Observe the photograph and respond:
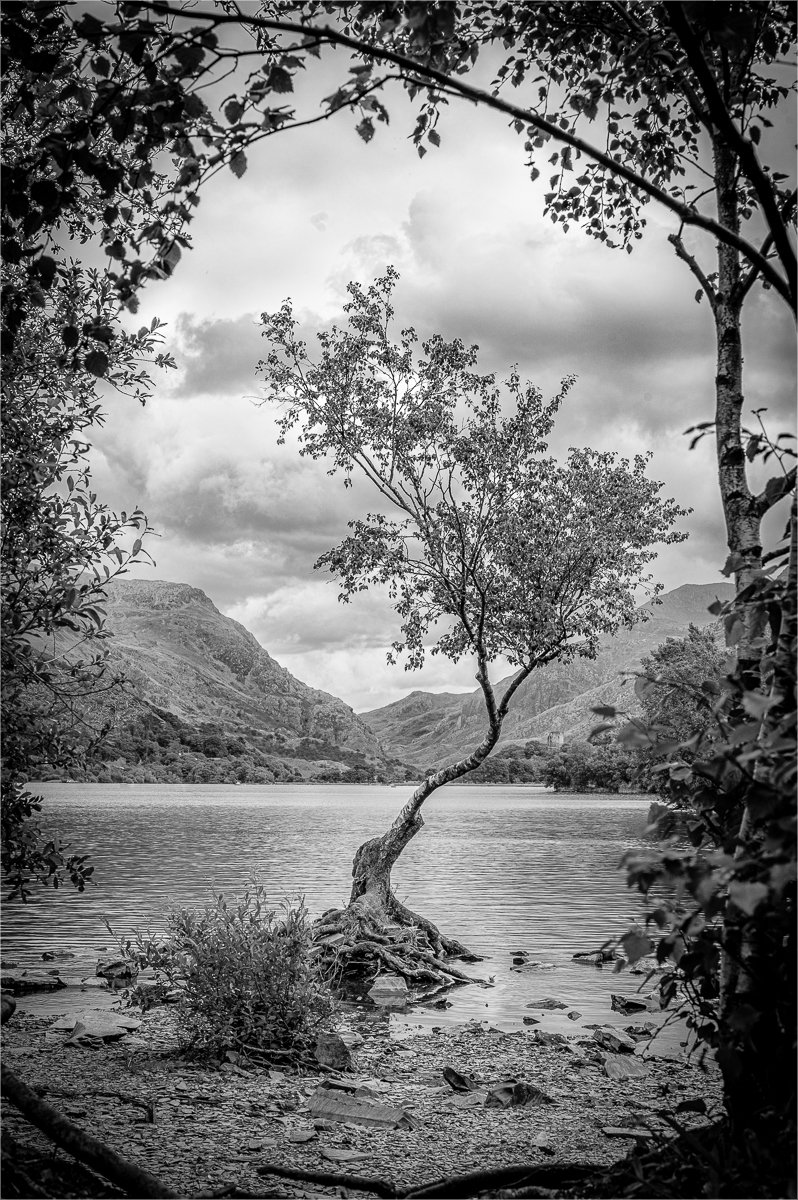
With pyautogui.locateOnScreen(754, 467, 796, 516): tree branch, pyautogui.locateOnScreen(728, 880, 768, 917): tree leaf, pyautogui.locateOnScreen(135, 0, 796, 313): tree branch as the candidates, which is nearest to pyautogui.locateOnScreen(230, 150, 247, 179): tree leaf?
pyautogui.locateOnScreen(135, 0, 796, 313): tree branch

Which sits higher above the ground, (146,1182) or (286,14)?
(286,14)

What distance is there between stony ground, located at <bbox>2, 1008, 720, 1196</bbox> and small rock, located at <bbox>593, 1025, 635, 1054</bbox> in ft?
1.11

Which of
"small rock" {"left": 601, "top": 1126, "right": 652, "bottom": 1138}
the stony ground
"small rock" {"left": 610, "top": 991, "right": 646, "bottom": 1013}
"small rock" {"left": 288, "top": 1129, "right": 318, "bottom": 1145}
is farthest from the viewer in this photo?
"small rock" {"left": 610, "top": 991, "right": 646, "bottom": 1013}

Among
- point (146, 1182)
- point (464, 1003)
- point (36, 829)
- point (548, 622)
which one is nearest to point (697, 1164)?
point (146, 1182)

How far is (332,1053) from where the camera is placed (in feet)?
37.1

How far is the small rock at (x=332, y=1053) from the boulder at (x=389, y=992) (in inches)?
203

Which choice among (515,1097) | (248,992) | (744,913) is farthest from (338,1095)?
(744,913)

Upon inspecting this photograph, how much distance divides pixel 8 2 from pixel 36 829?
609 centimetres

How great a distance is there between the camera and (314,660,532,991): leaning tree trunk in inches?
729

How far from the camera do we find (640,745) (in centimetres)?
410

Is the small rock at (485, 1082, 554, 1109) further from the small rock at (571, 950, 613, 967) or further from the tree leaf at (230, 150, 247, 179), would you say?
the small rock at (571, 950, 613, 967)

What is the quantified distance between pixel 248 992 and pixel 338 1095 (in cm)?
174

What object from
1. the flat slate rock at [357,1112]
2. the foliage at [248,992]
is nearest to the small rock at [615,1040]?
the foliage at [248,992]

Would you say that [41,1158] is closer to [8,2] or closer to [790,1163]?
[790,1163]
